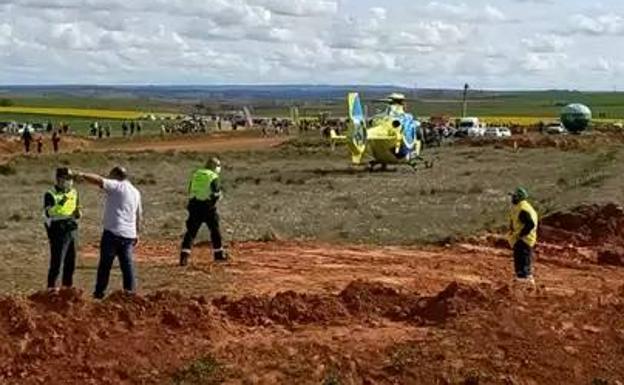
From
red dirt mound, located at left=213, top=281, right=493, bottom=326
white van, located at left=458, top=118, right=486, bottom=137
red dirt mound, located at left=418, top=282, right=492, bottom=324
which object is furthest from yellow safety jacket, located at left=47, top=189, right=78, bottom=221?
white van, located at left=458, top=118, right=486, bottom=137

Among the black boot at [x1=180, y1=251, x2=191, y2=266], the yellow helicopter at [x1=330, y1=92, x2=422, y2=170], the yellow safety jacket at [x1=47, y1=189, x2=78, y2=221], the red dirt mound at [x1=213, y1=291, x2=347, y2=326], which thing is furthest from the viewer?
the yellow helicopter at [x1=330, y1=92, x2=422, y2=170]

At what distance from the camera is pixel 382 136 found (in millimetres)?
49531

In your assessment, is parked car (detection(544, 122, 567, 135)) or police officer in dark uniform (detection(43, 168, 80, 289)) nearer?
police officer in dark uniform (detection(43, 168, 80, 289))

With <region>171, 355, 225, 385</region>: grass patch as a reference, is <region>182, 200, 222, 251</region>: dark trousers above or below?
above

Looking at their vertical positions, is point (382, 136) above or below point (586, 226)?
below

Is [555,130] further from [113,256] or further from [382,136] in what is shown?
[113,256]

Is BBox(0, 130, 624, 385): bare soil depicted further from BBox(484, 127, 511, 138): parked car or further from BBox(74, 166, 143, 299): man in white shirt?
BBox(484, 127, 511, 138): parked car

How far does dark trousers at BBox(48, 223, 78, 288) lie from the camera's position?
656 inches

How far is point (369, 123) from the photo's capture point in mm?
50406

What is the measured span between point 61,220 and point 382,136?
3353 cm

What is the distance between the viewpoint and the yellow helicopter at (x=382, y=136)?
4878 centimetres

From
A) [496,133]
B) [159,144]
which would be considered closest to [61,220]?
[159,144]

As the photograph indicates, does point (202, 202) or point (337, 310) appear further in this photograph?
point (202, 202)

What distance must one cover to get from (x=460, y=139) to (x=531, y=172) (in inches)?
1382
